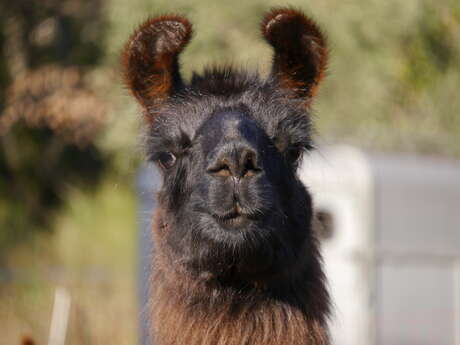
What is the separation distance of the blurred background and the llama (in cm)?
1011

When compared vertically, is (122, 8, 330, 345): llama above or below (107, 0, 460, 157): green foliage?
below

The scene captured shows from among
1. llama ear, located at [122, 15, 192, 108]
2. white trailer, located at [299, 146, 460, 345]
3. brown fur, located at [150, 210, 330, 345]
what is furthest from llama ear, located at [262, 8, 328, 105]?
white trailer, located at [299, 146, 460, 345]

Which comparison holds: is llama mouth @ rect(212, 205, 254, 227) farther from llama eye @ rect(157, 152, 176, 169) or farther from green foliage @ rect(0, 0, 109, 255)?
green foliage @ rect(0, 0, 109, 255)

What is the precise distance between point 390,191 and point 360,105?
5981 mm

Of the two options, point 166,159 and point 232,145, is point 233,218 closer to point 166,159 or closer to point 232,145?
point 232,145

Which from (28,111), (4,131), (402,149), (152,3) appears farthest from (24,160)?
(402,149)

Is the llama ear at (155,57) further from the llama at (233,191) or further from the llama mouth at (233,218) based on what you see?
the llama mouth at (233,218)

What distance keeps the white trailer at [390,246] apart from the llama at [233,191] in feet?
24.8

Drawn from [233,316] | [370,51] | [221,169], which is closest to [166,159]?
[221,169]

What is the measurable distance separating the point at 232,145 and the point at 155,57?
101cm

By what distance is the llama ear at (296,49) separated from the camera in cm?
471

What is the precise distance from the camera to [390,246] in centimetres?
1259

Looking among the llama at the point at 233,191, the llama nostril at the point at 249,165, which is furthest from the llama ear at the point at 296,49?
the llama nostril at the point at 249,165

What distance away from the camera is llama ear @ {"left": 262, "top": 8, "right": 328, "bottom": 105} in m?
4.71
